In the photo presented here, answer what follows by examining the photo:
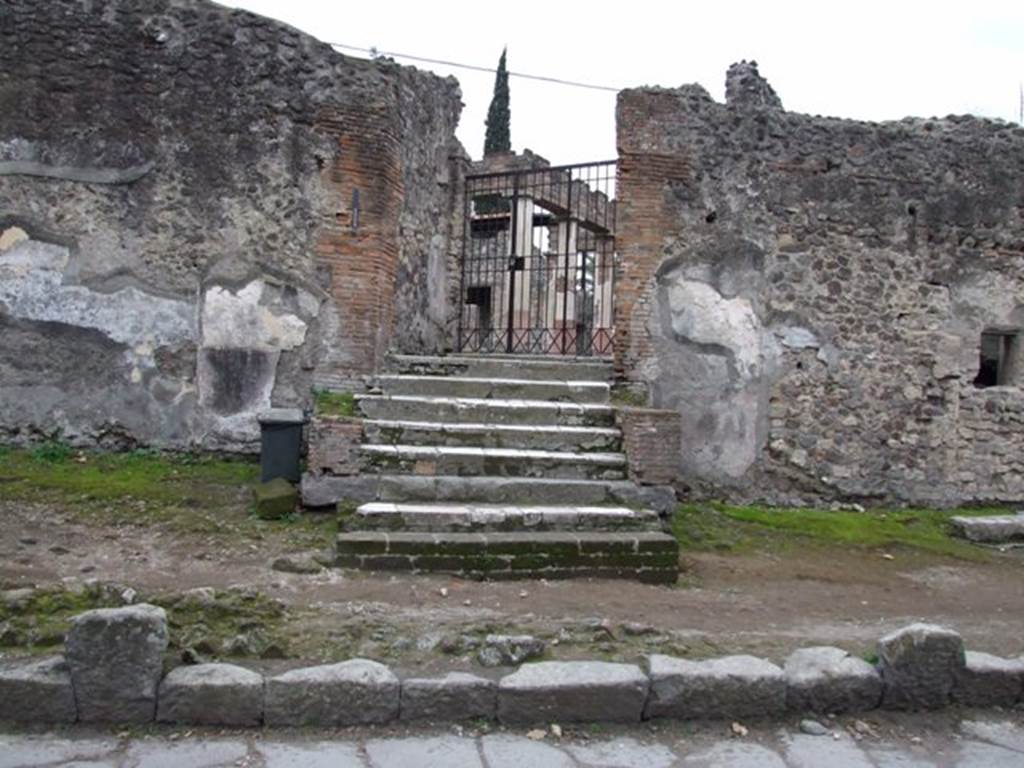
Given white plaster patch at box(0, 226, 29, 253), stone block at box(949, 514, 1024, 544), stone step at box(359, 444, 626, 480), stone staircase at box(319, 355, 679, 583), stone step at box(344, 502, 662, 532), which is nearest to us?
stone staircase at box(319, 355, 679, 583)

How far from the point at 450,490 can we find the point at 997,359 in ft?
22.6

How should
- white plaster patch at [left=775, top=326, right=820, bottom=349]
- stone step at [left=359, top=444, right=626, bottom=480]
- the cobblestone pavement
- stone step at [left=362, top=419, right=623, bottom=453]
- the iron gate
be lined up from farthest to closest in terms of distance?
the iron gate, white plaster patch at [left=775, top=326, right=820, bottom=349], stone step at [left=362, top=419, right=623, bottom=453], stone step at [left=359, top=444, right=626, bottom=480], the cobblestone pavement

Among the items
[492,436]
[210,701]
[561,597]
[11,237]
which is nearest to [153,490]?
[11,237]

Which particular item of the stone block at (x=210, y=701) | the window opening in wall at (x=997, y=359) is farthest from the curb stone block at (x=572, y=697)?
the window opening in wall at (x=997, y=359)

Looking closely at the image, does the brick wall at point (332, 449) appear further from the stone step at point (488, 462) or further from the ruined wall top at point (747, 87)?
the ruined wall top at point (747, 87)

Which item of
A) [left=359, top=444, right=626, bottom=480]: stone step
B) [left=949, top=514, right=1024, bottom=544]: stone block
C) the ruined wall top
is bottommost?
[left=949, top=514, right=1024, bottom=544]: stone block

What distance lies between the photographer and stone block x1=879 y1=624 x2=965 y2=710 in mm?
4047

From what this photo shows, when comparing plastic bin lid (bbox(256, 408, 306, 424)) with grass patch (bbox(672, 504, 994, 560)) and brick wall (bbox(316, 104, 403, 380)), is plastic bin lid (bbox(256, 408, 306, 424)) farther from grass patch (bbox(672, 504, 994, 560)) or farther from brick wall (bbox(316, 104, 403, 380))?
grass patch (bbox(672, 504, 994, 560))

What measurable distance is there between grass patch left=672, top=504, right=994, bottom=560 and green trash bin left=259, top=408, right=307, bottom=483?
3.23m

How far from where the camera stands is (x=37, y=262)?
25.8ft

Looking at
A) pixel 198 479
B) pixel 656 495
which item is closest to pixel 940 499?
pixel 656 495

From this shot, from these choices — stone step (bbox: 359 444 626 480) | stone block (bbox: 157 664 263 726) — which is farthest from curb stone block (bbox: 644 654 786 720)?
stone step (bbox: 359 444 626 480)

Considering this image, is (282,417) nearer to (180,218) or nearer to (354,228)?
(354,228)

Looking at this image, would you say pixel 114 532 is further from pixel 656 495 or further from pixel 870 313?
pixel 870 313
